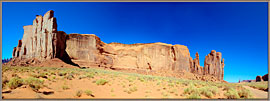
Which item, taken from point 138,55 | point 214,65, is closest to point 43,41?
point 138,55

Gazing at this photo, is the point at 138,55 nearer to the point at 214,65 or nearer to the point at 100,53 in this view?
the point at 100,53

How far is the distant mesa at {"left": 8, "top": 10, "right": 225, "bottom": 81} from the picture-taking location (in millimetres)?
28844

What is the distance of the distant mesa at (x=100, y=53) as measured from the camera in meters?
28.8

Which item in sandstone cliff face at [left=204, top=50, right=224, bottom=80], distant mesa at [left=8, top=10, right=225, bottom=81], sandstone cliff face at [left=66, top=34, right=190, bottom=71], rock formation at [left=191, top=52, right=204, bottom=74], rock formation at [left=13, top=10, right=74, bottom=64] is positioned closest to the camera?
rock formation at [left=13, top=10, right=74, bottom=64]

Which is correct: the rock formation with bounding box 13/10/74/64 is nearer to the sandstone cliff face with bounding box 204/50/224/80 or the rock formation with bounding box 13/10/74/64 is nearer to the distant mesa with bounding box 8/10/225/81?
the distant mesa with bounding box 8/10/225/81

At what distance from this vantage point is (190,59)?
4994 centimetres

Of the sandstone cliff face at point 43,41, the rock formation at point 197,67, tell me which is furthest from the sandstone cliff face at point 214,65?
the sandstone cliff face at point 43,41

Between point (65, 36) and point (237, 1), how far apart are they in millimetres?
38468

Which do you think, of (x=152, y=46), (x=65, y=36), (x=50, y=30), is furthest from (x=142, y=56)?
(x=50, y=30)

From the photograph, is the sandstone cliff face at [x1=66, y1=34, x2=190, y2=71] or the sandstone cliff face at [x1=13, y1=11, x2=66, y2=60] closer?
the sandstone cliff face at [x1=13, y1=11, x2=66, y2=60]

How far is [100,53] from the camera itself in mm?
42656

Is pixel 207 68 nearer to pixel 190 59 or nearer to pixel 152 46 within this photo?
pixel 190 59

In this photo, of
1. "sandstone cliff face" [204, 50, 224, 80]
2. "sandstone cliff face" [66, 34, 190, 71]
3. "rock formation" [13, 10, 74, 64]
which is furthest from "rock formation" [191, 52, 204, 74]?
"rock formation" [13, 10, 74, 64]

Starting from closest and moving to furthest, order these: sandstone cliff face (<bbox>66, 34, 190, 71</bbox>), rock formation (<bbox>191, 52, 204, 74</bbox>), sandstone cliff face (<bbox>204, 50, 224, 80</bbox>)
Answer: sandstone cliff face (<bbox>66, 34, 190, 71</bbox>) < rock formation (<bbox>191, 52, 204, 74</bbox>) < sandstone cliff face (<bbox>204, 50, 224, 80</bbox>)
